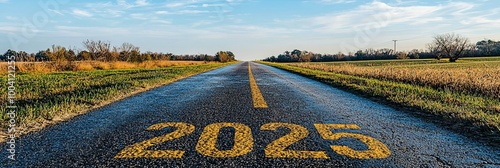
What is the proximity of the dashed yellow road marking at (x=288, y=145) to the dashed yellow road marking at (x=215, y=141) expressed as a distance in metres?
0.22

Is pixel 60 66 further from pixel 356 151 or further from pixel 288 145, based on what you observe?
pixel 356 151

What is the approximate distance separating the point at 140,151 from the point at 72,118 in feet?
8.37

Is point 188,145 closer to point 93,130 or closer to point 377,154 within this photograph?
point 93,130

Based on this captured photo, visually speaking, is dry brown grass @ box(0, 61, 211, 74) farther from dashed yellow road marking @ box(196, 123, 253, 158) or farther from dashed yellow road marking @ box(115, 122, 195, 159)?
dashed yellow road marking @ box(196, 123, 253, 158)

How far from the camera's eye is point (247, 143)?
311 cm

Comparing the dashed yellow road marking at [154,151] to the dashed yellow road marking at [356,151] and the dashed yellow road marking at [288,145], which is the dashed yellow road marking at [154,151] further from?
the dashed yellow road marking at [356,151]

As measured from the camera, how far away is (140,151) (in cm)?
286

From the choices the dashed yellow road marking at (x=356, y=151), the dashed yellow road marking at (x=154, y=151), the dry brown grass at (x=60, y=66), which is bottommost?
the dashed yellow road marking at (x=356, y=151)

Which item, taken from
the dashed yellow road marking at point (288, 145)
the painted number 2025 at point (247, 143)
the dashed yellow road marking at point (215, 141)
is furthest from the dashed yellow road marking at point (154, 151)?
the dashed yellow road marking at point (288, 145)

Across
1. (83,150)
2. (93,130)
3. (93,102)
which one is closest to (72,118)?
(93,130)

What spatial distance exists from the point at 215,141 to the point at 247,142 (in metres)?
0.34

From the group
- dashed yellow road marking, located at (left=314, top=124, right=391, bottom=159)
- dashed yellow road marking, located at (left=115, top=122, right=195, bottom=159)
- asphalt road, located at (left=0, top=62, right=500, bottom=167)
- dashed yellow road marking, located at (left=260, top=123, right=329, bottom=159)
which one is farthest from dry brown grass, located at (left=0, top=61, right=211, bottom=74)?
dashed yellow road marking, located at (left=314, top=124, right=391, bottom=159)

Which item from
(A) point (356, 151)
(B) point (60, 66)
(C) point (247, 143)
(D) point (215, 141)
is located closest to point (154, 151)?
(D) point (215, 141)

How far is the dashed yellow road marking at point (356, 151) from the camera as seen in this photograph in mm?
2781
